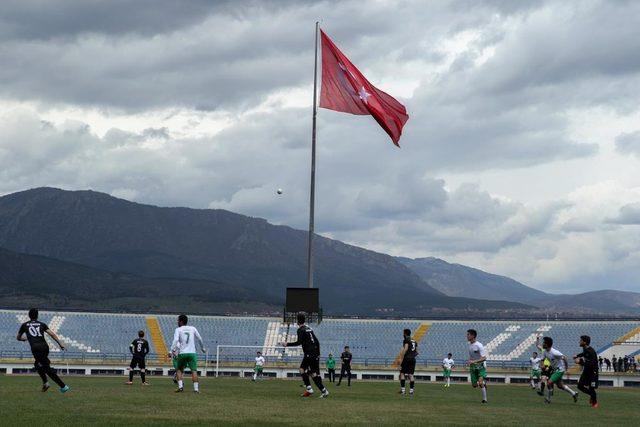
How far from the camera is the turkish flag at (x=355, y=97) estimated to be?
39188mm

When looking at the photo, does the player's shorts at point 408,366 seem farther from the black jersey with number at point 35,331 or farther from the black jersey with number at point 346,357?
the black jersey with number at point 35,331

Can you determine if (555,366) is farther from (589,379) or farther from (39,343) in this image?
(39,343)

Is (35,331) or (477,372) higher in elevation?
(35,331)

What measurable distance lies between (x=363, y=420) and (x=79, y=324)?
7643cm

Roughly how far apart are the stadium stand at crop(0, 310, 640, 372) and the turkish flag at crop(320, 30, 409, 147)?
147 ft

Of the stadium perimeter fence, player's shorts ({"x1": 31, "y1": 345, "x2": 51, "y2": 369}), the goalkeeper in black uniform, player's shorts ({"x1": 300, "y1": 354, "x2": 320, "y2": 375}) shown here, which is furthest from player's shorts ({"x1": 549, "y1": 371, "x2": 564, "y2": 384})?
the stadium perimeter fence

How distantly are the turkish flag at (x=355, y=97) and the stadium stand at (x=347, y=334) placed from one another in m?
44.8

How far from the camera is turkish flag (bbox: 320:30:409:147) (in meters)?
39.2

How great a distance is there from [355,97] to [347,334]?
54.3 metres

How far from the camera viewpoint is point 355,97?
39.3 meters

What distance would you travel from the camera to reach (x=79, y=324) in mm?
90125

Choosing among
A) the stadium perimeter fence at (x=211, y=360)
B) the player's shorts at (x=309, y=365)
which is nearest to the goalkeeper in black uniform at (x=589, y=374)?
the player's shorts at (x=309, y=365)

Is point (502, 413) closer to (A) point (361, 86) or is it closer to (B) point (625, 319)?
(A) point (361, 86)

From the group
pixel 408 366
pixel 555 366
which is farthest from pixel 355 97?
pixel 555 366
